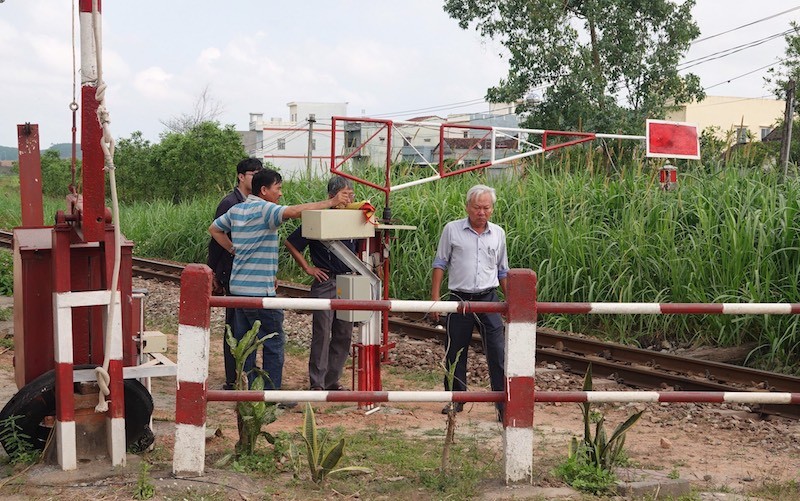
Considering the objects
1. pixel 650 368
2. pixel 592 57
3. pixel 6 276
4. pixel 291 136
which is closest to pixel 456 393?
pixel 650 368

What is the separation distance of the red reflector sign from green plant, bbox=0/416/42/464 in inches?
366

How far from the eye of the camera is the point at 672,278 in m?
10.1

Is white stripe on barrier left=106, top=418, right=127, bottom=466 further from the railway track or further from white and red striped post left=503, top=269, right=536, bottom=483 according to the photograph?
the railway track

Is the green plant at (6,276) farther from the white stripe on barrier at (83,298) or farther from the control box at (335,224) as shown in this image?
the white stripe on barrier at (83,298)

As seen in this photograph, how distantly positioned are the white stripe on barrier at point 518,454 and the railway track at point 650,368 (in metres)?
2.61

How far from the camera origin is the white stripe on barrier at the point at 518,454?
4.64 metres

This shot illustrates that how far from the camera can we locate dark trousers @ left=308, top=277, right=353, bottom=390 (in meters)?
7.19

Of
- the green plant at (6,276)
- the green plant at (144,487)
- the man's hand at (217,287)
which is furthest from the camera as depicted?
the green plant at (6,276)

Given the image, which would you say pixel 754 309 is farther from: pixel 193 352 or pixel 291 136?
pixel 291 136

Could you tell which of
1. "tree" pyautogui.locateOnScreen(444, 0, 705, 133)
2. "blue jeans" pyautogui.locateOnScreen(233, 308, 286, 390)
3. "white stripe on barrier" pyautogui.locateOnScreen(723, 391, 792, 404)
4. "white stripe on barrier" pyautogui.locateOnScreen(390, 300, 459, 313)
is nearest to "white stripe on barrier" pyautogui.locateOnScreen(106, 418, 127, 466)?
"white stripe on barrier" pyautogui.locateOnScreen(390, 300, 459, 313)

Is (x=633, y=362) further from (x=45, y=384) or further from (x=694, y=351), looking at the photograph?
(x=45, y=384)

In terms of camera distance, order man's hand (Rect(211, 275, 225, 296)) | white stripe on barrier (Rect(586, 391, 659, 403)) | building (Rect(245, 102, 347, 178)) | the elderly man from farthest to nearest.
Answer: building (Rect(245, 102, 347, 178)), man's hand (Rect(211, 275, 225, 296)), the elderly man, white stripe on barrier (Rect(586, 391, 659, 403))

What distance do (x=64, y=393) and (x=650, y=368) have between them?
5.82 metres

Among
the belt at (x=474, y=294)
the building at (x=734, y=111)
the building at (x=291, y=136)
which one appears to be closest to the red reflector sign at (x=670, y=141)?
the belt at (x=474, y=294)
